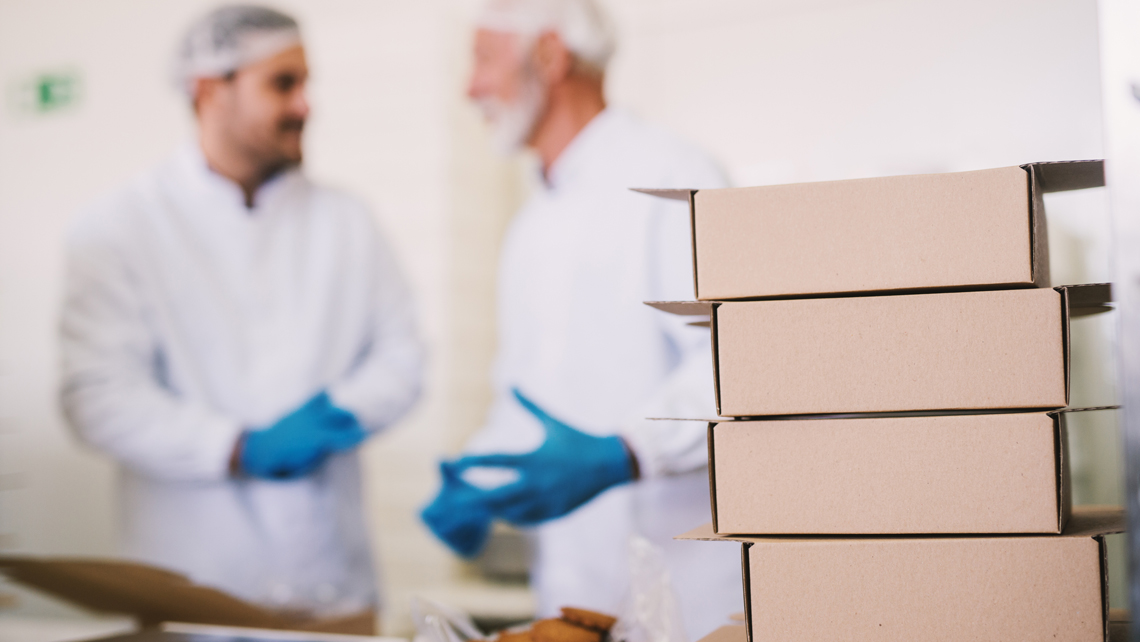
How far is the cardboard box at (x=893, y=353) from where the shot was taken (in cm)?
67

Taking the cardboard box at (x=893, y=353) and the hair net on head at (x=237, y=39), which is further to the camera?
the hair net on head at (x=237, y=39)

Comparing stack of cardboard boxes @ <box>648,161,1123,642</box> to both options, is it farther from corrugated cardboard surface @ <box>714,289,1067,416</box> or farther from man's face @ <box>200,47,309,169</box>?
man's face @ <box>200,47,309,169</box>

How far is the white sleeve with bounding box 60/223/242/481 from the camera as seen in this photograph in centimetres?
170

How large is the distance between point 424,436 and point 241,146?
71cm

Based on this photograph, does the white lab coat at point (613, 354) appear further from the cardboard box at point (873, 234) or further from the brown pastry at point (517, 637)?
the cardboard box at point (873, 234)

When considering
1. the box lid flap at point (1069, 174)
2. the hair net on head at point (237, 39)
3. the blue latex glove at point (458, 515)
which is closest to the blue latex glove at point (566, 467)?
the blue latex glove at point (458, 515)

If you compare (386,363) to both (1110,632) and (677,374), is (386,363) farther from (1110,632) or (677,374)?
(1110,632)

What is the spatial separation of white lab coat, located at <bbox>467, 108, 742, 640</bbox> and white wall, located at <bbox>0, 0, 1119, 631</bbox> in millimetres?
65

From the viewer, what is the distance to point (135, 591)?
4.42 ft

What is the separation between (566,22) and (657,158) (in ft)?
1.06

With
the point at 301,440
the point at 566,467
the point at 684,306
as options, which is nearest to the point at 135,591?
the point at 301,440

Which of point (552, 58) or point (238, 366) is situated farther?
point (238, 366)

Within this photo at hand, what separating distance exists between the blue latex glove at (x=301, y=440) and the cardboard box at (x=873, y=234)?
1.16 metres

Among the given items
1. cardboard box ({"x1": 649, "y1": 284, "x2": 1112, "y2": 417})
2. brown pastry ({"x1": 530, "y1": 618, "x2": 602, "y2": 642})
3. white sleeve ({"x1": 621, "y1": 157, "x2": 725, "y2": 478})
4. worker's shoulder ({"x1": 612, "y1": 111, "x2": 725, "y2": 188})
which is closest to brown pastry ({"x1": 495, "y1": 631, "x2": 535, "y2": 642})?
brown pastry ({"x1": 530, "y1": 618, "x2": 602, "y2": 642})
